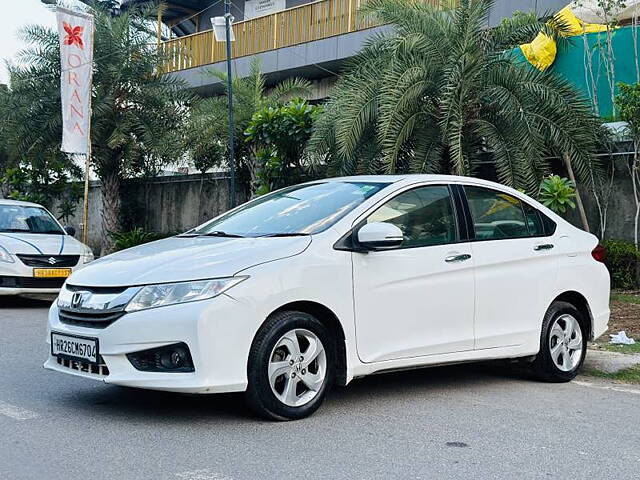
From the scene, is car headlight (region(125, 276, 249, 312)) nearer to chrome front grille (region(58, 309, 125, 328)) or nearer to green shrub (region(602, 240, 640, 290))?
chrome front grille (region(58, 309, 125, 328))

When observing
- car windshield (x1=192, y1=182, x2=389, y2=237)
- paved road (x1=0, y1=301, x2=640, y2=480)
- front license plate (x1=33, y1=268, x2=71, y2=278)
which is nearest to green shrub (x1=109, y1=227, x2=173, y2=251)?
front license plate (x1=33, y1=268, x2=71, y2=278)

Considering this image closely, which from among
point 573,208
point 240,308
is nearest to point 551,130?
point 573,208

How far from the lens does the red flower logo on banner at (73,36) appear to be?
16.6 m

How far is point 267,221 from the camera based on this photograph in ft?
20.8

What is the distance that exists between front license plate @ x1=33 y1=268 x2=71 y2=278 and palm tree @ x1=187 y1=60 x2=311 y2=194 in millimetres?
6278

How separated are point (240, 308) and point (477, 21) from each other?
8364 millimetres

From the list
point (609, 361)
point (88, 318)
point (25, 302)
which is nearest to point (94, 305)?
point (88, 318)

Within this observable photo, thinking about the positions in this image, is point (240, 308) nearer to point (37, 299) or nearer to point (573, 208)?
point (573, 208)

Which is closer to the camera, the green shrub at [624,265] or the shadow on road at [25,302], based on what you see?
the green shrub at [624,265]

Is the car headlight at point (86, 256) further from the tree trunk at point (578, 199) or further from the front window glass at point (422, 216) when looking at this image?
the front window glass at point (422, 216)

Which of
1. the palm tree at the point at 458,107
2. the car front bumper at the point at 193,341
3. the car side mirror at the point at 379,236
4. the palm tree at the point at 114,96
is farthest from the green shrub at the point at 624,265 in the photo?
the palm tree at the point at 114,96

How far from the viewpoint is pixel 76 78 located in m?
16.8

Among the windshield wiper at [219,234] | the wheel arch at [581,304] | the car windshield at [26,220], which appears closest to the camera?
the windshield wiper at [219,234]

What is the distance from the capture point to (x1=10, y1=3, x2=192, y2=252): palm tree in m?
19.6
